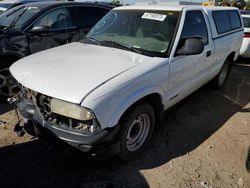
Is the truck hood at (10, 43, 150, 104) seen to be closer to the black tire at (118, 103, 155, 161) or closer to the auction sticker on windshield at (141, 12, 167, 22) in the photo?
the black tire at (118, 103, 155, 161)

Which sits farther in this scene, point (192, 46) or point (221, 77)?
point (221, 77)

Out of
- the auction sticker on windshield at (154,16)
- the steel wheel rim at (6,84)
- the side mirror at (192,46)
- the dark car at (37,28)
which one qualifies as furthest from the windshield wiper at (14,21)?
the side mirror at (192,46)

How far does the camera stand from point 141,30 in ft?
13.2

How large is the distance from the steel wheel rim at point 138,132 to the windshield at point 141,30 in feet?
2.74

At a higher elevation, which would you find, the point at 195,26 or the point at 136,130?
the point at 195,26

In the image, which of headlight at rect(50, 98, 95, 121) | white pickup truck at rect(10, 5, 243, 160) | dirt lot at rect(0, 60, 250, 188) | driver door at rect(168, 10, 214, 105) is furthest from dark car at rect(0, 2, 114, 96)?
driver door at rect(168, 10, 214, 105)

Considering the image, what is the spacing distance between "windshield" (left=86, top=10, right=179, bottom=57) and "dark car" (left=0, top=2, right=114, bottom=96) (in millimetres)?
1504

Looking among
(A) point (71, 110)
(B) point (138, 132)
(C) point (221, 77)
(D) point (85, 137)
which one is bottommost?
(C) point (221, 77)

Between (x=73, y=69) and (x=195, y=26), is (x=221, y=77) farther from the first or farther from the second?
(x=73, y=69)

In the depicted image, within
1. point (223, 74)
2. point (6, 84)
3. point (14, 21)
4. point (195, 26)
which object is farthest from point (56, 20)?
point (223, 74)

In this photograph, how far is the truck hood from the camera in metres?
2.87

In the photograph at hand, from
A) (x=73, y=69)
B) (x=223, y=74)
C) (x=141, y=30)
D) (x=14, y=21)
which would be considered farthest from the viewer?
(x=223, y=74)

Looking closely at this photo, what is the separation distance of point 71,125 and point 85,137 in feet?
0.69

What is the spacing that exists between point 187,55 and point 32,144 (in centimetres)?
238
